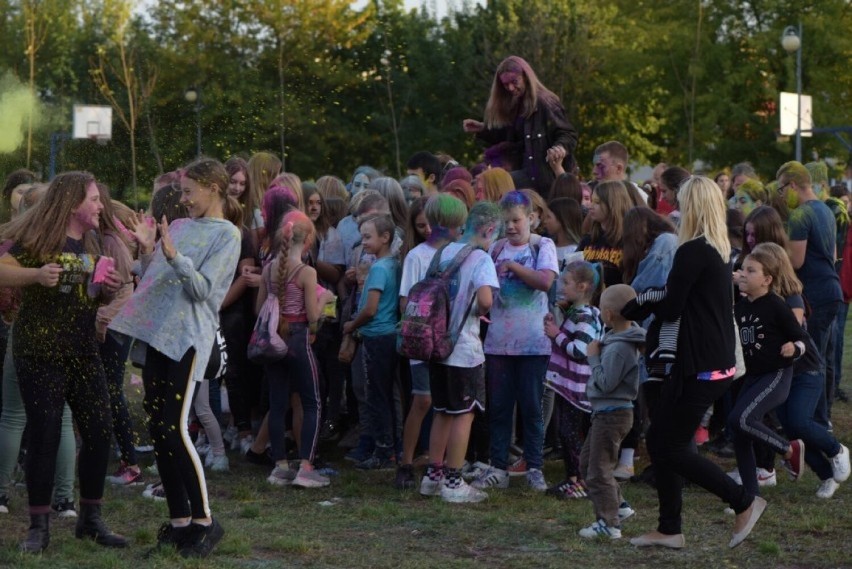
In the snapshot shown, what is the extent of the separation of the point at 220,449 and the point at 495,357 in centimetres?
205

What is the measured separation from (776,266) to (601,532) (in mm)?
2011

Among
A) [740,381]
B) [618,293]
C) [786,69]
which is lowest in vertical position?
[740,381]

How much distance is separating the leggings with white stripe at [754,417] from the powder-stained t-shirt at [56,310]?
3718mm

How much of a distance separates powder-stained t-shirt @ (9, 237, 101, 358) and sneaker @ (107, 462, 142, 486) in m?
2.19

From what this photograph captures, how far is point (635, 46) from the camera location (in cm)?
3962

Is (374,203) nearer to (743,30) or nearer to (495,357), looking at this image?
(495,357)

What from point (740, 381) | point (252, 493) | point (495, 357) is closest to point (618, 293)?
point (495, 357)

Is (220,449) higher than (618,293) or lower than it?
lower

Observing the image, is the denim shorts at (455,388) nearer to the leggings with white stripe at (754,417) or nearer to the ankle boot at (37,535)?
the leggings with white stripe at (754,417)

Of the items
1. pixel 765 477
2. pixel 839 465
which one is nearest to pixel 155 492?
pixel 765 477

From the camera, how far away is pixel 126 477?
28.2 feet

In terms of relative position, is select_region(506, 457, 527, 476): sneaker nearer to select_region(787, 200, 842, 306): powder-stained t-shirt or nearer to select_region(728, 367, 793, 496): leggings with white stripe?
select_region(728, 367, 793, 496): leggings with white stripe

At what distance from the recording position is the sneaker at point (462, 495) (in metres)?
8.05

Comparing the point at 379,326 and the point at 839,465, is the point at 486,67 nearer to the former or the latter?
Answer: the point at 379,326
